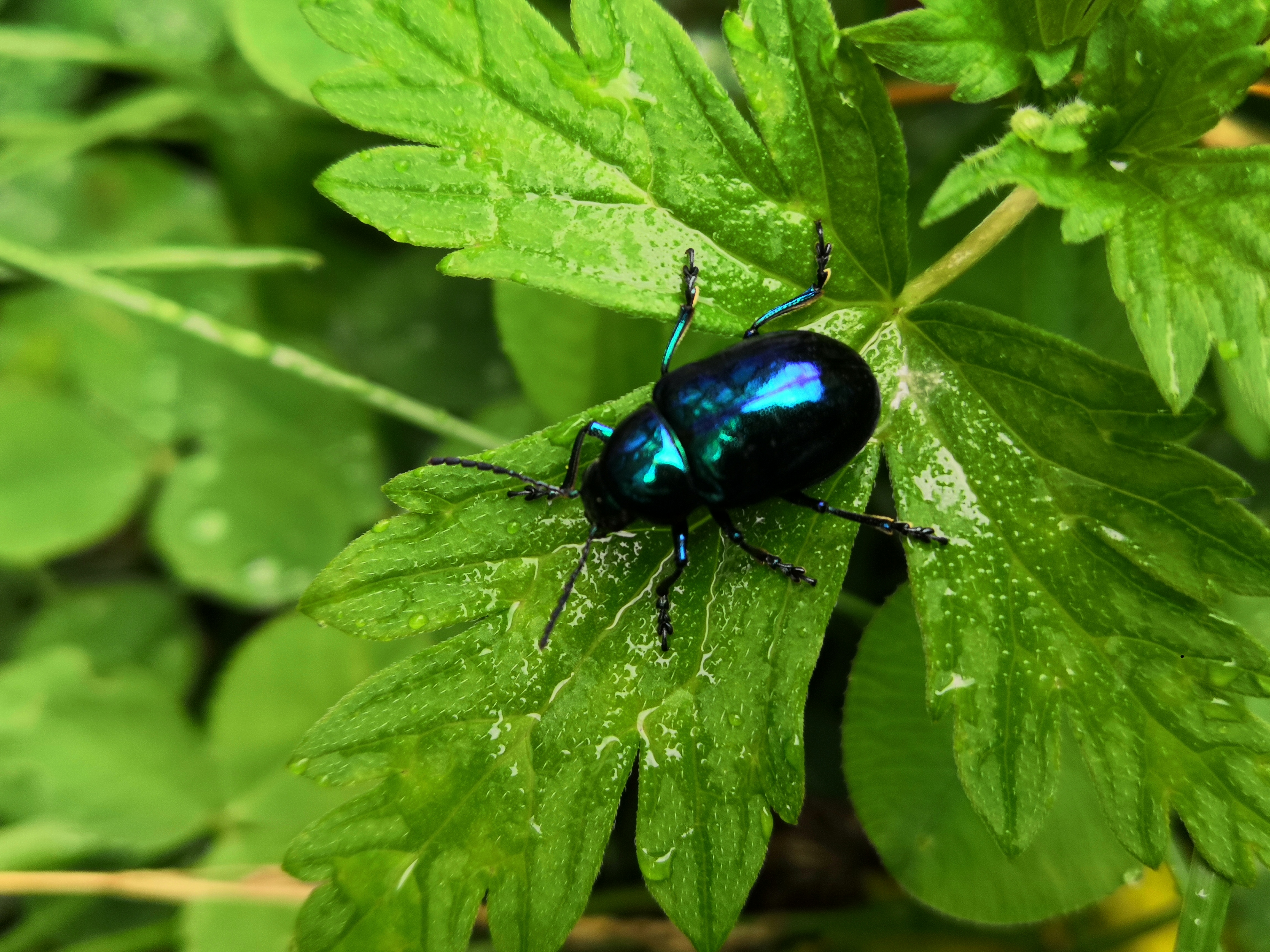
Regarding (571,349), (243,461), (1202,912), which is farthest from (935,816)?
(243,461)

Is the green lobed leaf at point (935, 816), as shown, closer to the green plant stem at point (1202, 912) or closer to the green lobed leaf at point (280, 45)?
the green plant stem at point (1202, 912)

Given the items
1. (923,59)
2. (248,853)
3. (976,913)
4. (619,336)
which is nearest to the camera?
(923,59)

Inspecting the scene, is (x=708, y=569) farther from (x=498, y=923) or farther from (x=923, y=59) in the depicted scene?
(x=923, y=59)

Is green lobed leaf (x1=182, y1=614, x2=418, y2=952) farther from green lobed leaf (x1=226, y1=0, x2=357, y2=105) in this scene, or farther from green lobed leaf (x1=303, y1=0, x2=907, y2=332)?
green lobed leaf (x1=226, y1=0, x2=357, y2=105)

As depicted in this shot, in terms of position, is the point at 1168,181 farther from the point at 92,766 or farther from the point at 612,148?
the point at 92,766

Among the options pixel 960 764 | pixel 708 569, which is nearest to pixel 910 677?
pixel 960 764

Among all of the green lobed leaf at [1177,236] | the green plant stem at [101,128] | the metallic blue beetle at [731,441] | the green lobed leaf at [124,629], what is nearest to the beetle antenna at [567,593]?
the metallic blue beetle at [731,441]

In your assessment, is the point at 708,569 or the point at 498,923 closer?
the point at 498,923
